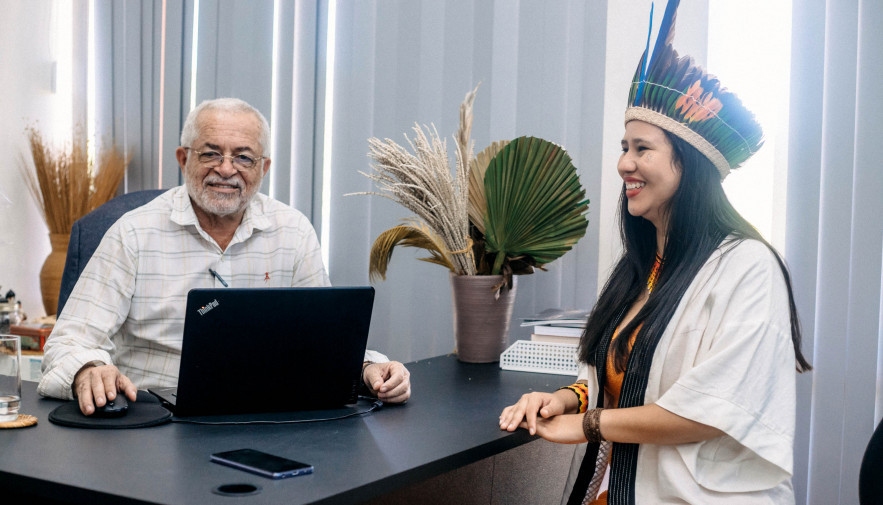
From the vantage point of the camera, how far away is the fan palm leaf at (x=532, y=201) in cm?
211

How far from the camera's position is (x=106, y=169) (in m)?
3.32

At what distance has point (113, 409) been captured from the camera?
133 cm

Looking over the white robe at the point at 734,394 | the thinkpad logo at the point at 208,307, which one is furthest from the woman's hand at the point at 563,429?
the thinkpad logo at the point at 208,307

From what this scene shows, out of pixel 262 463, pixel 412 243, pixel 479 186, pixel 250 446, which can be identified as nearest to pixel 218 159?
pixel 412 243

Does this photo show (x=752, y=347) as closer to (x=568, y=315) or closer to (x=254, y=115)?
(x=568, y=315)

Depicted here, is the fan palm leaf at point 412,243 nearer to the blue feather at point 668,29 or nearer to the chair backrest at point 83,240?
the chair backrest at point 83,240

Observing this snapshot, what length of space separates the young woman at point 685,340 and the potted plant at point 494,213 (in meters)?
0.50

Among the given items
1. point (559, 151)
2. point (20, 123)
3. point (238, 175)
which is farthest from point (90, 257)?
point (20, 123)

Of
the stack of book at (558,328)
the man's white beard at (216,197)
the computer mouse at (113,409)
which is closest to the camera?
the computer mouse at (113,409)

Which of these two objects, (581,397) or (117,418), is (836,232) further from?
(117,418)

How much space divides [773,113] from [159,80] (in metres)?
→ 2.49

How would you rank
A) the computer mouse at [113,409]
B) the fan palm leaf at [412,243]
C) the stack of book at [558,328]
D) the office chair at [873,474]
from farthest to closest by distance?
the fan palm leaf at [412,243]
the stack of book at [558,328]
the computer mouse at [113,409]
the office chair at [873,474]

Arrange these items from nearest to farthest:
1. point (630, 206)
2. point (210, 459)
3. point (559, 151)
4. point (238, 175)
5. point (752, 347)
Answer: point (210, 459), point (752, 347), point (630, 206), point (238, 175), point (559, 151)

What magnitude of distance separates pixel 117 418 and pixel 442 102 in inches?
66.2
